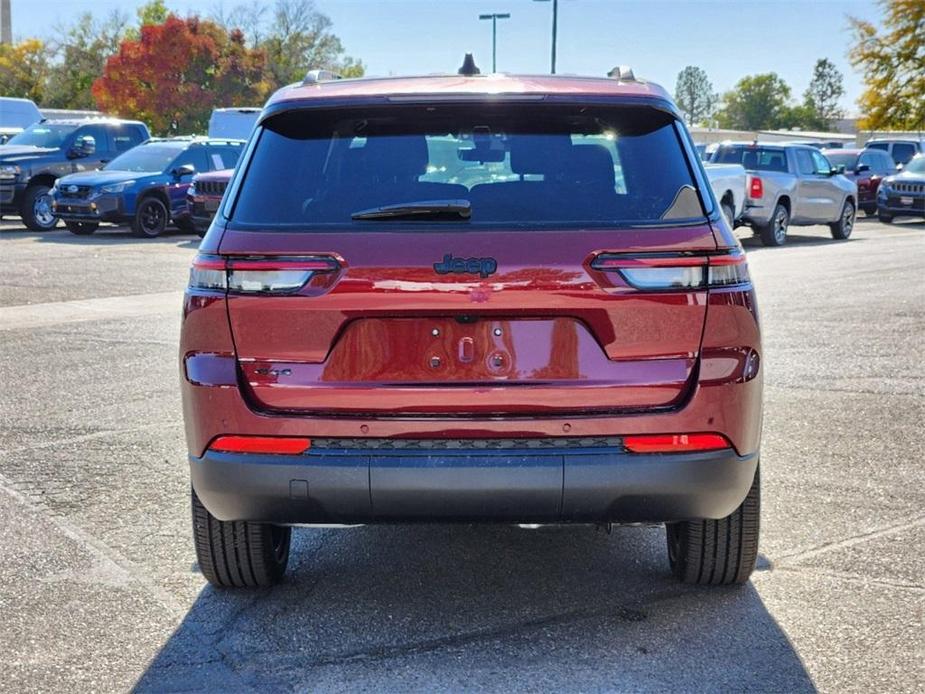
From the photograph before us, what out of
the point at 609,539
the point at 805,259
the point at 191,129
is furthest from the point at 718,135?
the point at 609,539

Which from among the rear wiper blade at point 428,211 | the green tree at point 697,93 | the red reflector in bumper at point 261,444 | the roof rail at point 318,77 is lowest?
the green tree at point 697,93

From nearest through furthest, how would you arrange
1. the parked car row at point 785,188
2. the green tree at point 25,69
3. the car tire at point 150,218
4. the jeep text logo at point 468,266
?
the jeep text logo at point 468,266 → the parked car row at point 785,188 → the car tire at point 150,218 → the green tree at point 25,69

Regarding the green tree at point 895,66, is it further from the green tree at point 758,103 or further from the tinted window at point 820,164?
the green tree at point 758,103

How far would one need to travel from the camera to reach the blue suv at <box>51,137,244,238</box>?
21.5 m

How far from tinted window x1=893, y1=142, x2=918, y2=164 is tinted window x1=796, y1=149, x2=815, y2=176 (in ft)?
51.6

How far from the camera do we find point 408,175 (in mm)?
3920

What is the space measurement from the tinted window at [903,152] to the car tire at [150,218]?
2379 cm

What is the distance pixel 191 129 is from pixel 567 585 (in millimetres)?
61717

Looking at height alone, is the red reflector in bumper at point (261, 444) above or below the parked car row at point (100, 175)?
above

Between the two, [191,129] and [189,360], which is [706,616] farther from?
[191,129]

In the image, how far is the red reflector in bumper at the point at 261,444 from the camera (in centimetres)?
375

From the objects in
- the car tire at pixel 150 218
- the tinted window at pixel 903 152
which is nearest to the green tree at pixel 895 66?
the tinted window at pixel 903 152

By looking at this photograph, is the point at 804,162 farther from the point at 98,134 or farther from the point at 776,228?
the point at 98,134

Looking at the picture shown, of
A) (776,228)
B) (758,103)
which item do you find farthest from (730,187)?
(758,103)
